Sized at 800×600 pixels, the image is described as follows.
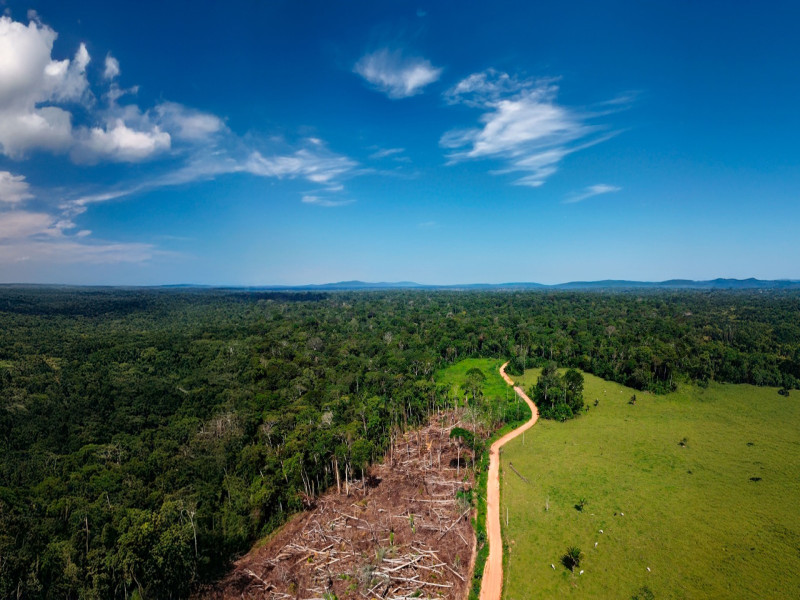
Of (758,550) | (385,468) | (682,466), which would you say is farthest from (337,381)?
(758,550)

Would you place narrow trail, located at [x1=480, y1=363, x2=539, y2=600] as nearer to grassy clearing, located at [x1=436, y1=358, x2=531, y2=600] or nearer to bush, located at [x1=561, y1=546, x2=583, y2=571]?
grassy clearing, located at [x1=436, y1=358, x2=531, y2=600]

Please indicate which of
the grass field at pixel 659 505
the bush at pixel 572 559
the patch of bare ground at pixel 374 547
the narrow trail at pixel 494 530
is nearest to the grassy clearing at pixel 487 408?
the narrow trail at pixel 494 530

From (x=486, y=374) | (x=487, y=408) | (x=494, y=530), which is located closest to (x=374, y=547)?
(x=494, y=530)

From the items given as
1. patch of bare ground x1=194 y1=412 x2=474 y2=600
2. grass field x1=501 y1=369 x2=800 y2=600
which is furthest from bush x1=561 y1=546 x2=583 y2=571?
patch of bare ground x1=194 y1=412 x2=474 y2=600

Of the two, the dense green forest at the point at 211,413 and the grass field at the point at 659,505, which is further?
the dense green forest at the point at 211,413

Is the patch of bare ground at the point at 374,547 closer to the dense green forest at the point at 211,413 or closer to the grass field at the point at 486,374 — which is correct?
the dense green forest at the point at 211,413

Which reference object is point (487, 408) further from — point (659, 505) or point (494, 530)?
point (494, 530)
